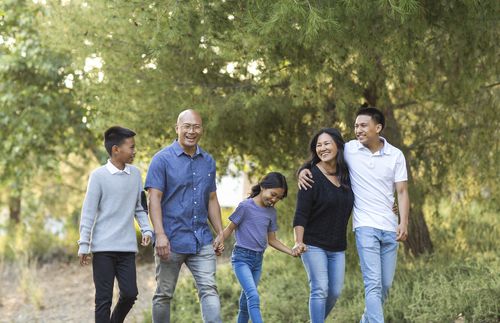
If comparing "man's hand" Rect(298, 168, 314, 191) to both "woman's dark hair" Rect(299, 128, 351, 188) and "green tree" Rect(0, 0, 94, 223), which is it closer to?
"woman's dark hair" Rect(299, 128, 351, 188)

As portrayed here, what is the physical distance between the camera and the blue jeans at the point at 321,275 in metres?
6.02

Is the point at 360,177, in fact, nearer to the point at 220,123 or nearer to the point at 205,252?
the point at 205,252

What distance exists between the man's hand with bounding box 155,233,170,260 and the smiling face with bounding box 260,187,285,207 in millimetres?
950

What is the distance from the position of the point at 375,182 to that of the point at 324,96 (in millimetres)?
2669

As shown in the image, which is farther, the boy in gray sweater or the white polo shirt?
the white polo shirt

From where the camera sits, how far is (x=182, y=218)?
5914 millimetres

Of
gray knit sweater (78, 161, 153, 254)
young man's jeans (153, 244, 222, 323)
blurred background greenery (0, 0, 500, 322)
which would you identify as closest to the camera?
gray knit sweater (78, 161, 153, 254)

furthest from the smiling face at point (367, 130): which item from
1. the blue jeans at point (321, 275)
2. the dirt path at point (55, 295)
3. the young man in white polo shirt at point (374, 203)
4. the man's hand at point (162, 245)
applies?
the dirt path at point (55, 295)

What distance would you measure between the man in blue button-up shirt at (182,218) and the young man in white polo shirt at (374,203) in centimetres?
79

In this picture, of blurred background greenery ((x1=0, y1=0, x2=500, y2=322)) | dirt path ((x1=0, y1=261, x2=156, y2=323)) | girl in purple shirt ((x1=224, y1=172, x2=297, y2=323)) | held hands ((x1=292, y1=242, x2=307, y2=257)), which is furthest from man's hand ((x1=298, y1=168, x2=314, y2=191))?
dirt path ((x1=0, y1=261, x2=156, y2=323))

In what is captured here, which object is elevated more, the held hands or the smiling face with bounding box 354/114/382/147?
the smiling face with bounding box 354/114/382/147

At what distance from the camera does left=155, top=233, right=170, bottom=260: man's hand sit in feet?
18.9


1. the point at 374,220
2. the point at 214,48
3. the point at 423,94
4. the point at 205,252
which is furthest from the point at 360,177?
the point at 423,94

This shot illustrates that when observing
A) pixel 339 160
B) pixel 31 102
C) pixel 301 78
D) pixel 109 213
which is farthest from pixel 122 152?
pixel 31 102
